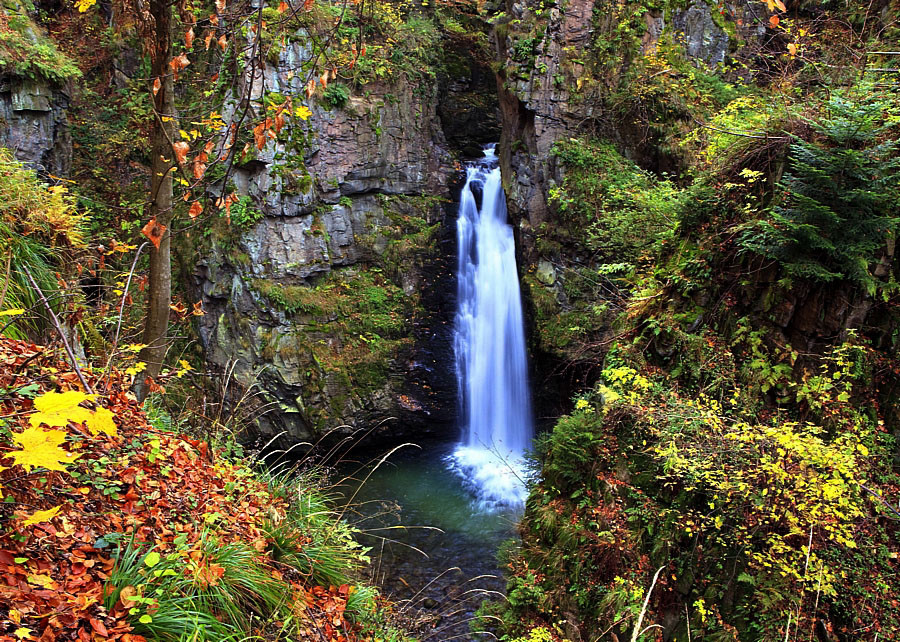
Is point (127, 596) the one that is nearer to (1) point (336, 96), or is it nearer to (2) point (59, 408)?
(2) point (59, 408)

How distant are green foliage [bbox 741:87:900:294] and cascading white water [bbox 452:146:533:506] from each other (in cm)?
733

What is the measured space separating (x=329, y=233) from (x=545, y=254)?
187 inches

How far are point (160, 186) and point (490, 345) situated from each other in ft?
29.1

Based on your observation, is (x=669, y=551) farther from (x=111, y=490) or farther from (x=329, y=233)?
(x=329, y=233)

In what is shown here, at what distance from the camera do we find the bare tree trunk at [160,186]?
2.92 metres

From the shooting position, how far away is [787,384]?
14.0 feet

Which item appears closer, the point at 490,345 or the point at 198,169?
the point at 198,169

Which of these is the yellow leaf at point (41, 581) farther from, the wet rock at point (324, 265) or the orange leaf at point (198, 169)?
the wet rock at point (324, 265)

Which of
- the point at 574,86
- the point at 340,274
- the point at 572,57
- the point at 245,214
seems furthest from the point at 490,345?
the point at 572,57

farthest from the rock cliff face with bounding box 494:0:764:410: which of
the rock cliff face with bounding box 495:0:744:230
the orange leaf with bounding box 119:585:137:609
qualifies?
the orange leaf with bounding box 119:585:137:609

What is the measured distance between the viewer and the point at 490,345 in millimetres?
11438

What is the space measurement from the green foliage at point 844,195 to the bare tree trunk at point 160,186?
4488 mm

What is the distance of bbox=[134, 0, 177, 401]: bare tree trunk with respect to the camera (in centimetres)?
292

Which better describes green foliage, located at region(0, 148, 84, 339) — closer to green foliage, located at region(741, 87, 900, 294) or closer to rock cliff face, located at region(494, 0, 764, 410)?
green foliage, located at region(741, 87, 900, 294)
